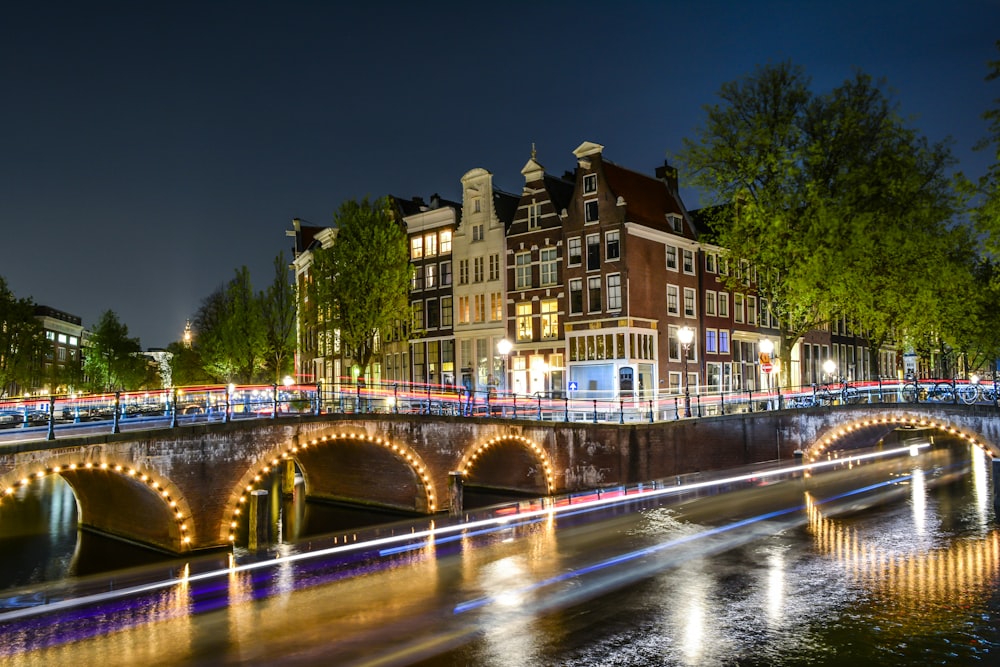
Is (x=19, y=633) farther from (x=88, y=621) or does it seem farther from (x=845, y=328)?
(x=845, y=328)

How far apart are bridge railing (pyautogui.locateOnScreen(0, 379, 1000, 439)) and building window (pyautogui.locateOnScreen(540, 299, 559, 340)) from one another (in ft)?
12.1

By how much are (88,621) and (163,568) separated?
3.95 m

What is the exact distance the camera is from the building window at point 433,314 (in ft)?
177

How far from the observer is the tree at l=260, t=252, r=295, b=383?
55.1 metres

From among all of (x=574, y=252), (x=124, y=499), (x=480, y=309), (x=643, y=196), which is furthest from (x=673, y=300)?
(x=124, y=499)

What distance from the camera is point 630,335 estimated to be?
44.2 m

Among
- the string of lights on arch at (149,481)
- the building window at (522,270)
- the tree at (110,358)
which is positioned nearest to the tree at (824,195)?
the building window at (522,270)

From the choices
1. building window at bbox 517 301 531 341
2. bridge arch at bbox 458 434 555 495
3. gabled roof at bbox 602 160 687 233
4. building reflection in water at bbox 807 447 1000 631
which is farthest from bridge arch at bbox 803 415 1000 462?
building window at bbox 517 301 531 341

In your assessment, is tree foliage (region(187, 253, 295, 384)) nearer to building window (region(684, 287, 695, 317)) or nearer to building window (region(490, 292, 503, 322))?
building window (region(490, 292, 503, 322))

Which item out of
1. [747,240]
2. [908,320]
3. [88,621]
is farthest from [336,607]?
[908,320]

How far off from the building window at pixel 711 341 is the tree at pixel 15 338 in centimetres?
4683

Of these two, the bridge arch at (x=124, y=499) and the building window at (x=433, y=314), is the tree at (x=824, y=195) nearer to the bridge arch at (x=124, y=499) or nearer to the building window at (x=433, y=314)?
the building window at (x=433, y=314)

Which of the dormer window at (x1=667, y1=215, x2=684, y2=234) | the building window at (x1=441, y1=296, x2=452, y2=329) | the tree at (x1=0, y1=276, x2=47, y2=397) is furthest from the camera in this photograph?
the tree at (x1=0, y1=276, x2=47, y2=397)

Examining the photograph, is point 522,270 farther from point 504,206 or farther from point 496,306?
point 504,206
